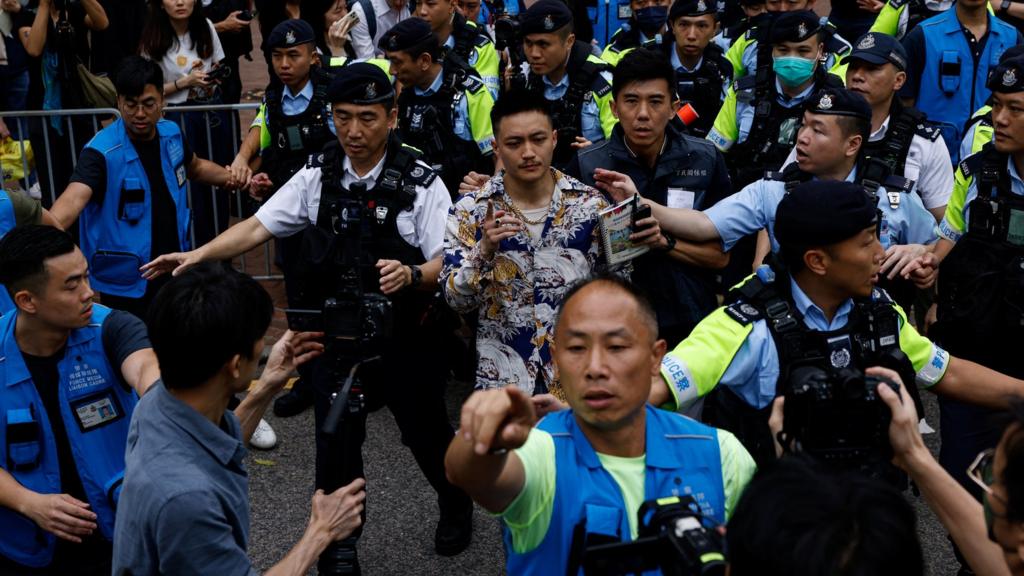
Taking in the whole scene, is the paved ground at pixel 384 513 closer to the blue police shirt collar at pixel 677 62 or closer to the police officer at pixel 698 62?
the police officer at pixel 698 62

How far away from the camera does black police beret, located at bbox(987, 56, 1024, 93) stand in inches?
218

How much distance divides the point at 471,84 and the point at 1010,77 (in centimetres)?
314

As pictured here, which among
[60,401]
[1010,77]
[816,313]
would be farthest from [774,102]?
[60,401]

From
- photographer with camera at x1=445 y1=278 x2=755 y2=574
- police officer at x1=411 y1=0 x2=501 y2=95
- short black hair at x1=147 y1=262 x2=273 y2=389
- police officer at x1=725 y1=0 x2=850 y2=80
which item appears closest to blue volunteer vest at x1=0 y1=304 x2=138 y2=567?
short black hair at x1=147 y1=262 x2=273 y2=389

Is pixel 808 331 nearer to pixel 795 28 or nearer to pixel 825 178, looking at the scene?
pixel 825 178

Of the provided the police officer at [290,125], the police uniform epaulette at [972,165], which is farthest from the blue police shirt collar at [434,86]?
the police uniform epaulette at [972,165]

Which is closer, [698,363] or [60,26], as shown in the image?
[698,363]

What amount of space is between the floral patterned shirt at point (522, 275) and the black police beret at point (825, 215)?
1.14 metres

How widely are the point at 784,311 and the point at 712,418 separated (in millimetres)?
509

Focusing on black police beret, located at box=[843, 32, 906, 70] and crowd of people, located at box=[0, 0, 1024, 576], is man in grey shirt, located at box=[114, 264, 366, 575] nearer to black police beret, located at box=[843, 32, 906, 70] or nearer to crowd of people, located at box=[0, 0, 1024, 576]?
crowd of people, located at box=[0, 0, 1024, 576]

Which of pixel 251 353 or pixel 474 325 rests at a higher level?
pixel 251 353

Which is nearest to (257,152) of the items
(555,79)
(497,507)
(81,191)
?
(81,191)

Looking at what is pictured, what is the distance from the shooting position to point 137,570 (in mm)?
3230

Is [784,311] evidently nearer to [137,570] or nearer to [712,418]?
[712,418]
